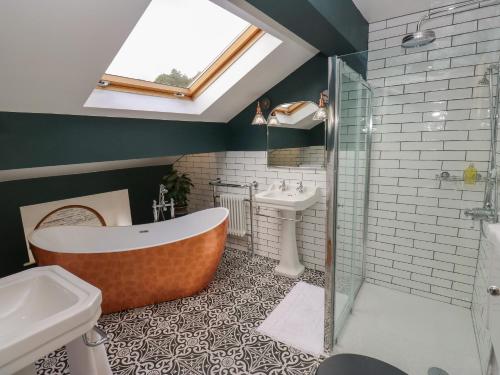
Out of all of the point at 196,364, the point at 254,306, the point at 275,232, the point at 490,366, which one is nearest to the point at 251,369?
the point at 196,364

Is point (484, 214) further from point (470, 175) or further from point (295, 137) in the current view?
point (295, 137)

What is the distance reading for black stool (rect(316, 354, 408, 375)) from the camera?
4.38ft

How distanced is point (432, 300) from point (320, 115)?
7.16 feet

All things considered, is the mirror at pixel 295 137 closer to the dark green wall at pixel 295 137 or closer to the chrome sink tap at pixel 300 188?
the dark green wall at pixel 295 137

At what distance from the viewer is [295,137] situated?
3.14 meters

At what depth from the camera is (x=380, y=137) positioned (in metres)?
2.63

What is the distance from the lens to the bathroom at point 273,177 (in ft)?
5.24

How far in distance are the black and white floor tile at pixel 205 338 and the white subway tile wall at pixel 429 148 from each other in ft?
3.42

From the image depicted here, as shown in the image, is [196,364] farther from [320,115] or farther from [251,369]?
[320,115]

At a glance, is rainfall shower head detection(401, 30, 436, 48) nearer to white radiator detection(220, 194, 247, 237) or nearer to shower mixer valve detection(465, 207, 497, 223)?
shower mixer valve detection(465, 207, 497, 223)

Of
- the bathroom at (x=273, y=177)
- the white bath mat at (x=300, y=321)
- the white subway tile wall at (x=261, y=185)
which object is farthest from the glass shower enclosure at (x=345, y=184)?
the white subway tile wall at (x=261, y=185)

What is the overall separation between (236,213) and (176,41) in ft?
7.17

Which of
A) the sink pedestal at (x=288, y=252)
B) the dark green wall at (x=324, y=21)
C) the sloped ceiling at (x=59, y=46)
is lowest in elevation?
the sink pedestal at (x=288, y=252)

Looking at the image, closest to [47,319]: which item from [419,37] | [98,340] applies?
[98,340]
